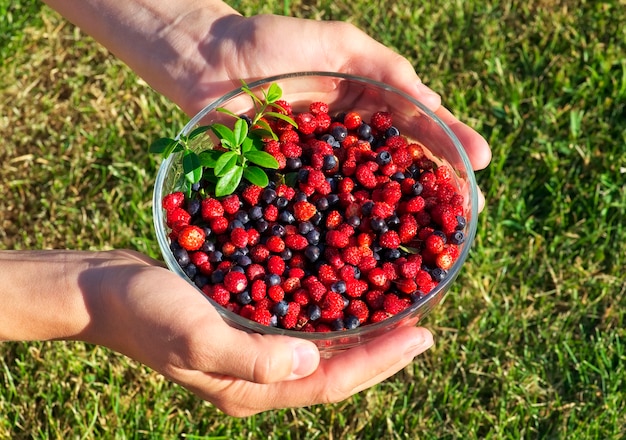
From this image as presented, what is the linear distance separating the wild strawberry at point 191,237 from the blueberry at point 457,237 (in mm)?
736

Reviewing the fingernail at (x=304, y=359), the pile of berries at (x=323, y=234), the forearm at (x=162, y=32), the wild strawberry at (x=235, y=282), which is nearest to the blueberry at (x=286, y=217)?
the pile of berries at (x=323, y=234)

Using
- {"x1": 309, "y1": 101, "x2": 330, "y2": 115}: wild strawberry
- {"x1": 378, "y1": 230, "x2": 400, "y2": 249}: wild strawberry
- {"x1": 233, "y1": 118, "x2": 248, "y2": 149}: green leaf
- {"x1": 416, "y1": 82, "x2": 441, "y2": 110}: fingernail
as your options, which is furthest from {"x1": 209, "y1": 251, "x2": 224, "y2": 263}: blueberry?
{"x1": 416, "y1": 82, "x2": 441, "y2": 110}: fingernail

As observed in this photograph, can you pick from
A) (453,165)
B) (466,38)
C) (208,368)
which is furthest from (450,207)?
(466,38)

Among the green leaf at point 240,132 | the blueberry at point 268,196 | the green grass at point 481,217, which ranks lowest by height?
the green grass at point 481,217

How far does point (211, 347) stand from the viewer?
6.37ft

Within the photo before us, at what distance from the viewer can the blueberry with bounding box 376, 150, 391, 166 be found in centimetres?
232

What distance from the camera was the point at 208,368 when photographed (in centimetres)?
204

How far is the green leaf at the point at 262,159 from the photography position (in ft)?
7.09

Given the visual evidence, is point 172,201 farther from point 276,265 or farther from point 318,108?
point 318,108

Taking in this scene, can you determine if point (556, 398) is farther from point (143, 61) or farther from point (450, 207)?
point (143, 61)

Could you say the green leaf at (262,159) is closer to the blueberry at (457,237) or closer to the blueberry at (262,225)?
the blueberry at (262,225)

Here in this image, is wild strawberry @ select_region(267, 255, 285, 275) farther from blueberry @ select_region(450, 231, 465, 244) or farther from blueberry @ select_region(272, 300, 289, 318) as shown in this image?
blueberry @ select_region(450, 231, 465, 244)

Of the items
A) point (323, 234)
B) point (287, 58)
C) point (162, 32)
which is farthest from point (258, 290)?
point (162, 32)

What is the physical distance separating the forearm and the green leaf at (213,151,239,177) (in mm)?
687
